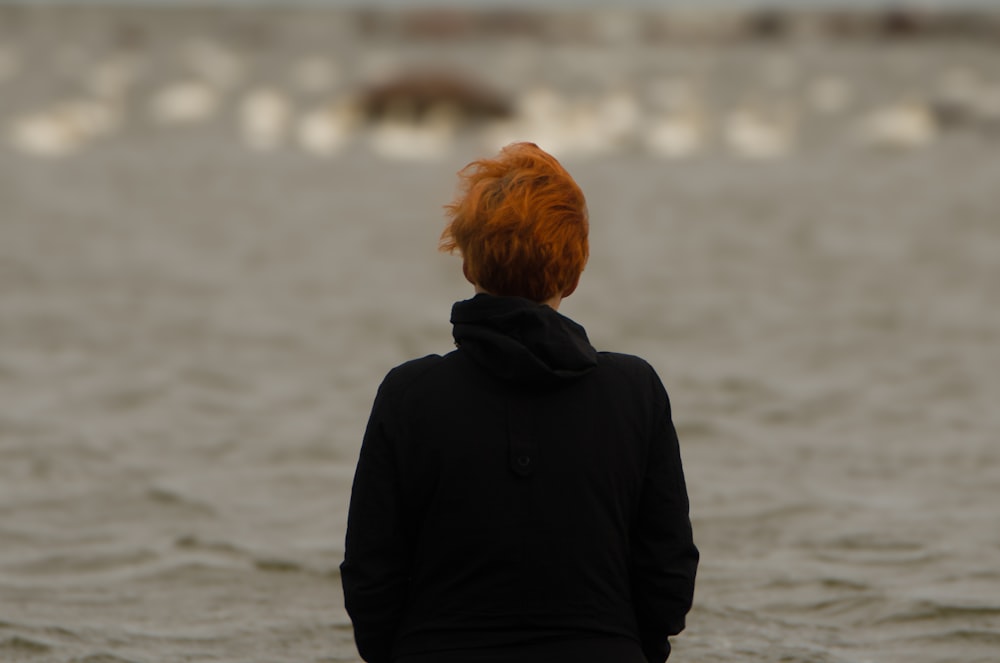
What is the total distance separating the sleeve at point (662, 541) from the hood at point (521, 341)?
0.18 meters

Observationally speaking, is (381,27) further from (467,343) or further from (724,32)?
(467,343)

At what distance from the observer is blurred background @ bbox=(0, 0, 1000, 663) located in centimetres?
377

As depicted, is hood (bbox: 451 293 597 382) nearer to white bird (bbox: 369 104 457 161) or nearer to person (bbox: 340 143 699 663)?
person (bbox: 340 143 699 663)

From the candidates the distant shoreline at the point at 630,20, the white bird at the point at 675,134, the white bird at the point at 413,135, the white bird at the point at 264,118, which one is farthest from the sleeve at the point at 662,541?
the distant shoreline at the point at 630,20

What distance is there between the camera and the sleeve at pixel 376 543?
2.10 meters

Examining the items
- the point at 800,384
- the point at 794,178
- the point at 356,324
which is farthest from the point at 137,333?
the point at 794,178

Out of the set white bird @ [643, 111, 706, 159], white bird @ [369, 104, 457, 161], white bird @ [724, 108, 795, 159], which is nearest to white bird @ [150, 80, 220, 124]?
white bird @ [369, 104, 457, 161]

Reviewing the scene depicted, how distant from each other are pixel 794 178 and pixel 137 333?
6.65 metres

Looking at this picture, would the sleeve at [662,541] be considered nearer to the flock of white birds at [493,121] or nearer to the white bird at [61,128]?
the flock of white birds at [493,121]

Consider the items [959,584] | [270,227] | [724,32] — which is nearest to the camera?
[959,584]

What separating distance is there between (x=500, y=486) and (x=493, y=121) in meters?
13.6

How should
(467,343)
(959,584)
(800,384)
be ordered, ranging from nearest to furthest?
(467,343), (959,584), (800,384)

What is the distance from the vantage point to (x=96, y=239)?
9570 millimetres

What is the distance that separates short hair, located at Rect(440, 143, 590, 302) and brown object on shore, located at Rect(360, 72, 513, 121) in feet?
44.5
